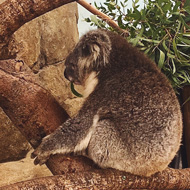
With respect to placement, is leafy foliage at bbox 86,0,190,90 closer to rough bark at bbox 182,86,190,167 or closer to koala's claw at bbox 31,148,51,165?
rough bark at bbox 182,86,190,167

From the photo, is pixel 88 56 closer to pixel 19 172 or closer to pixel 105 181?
pixel 105 181

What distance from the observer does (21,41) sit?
4461 millimetres

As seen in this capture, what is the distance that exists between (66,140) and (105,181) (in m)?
0.36

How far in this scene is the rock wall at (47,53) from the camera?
4359 millimetres

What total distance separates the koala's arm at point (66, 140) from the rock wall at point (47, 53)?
2.61m

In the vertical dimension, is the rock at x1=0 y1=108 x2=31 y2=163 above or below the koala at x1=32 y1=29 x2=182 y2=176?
below

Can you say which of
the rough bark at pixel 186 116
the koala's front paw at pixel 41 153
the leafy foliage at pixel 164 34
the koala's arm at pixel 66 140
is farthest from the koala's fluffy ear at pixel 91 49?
the rough bark at pixel 186 116

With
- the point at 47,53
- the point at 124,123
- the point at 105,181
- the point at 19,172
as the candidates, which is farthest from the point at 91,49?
the point at 47,53

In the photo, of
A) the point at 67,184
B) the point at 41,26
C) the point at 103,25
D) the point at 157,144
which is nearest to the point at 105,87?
the point at 157,144

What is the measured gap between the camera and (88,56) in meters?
2.27

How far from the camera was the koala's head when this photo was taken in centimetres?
219

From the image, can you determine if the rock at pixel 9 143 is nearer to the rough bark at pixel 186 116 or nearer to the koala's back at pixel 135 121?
the rough bark at pixel 186 116

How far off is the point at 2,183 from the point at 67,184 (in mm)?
1954

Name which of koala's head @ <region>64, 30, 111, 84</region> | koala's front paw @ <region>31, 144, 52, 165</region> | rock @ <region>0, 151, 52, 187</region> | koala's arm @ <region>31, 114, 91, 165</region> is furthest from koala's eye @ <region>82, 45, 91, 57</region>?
rock @ <region>0, 151, 52, 187</region>
